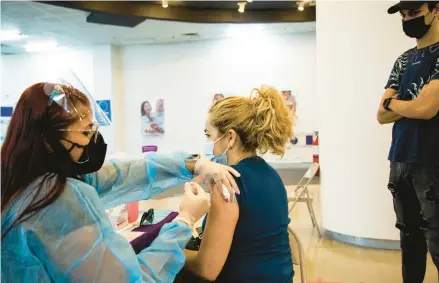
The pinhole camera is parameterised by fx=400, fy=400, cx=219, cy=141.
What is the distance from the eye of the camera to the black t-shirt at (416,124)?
179 cm

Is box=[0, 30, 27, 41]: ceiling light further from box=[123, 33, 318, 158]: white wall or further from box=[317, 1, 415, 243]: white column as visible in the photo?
box=[317, 1, 415, 243]: white column

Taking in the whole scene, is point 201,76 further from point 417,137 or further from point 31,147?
point 31,147

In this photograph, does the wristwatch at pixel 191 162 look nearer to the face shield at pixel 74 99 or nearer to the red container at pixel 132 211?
the red container at pixel 132 211

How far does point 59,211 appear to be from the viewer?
94 centimetres

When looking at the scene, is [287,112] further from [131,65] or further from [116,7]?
[131,65]

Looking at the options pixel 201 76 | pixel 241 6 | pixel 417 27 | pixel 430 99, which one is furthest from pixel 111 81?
pixel 430 99

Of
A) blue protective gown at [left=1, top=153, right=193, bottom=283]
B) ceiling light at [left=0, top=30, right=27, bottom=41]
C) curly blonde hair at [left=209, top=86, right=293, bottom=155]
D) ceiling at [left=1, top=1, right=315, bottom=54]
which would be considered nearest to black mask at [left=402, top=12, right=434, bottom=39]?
curly blonde hair at [left=209, top=86, right=293, bottom=155]

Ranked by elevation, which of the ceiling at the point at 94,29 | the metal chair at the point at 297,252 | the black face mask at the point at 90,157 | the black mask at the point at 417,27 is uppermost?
the ceiling at the point at 94,29

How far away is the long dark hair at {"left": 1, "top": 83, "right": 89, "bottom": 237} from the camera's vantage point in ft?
3.21

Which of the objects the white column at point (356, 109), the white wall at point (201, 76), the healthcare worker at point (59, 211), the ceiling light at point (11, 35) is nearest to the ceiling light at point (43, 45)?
the ceiling light at point (11, 35)

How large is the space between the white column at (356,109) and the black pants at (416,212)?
4.40 feet

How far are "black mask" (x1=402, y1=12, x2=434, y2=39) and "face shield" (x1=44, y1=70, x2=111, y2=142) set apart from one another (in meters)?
1.48

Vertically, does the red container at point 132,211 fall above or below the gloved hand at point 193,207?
below

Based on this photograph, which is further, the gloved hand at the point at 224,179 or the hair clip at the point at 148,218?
the hair clip at the point at 148,218
